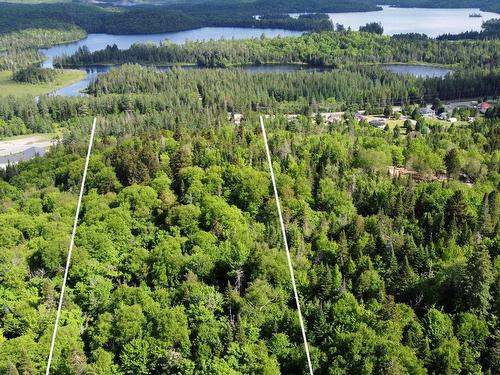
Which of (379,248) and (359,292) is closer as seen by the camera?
(359,292)

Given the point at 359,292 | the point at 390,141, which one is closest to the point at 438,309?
the point at 359,292

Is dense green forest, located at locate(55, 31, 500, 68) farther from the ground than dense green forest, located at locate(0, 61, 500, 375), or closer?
farther from the ground

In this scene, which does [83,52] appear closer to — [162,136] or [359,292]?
[162,136]

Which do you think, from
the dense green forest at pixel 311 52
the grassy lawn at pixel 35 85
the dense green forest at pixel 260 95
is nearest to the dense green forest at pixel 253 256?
the dense green forest at pixel 260 95

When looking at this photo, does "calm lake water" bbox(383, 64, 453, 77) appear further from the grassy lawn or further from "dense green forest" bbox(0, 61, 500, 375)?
the grassy lawn

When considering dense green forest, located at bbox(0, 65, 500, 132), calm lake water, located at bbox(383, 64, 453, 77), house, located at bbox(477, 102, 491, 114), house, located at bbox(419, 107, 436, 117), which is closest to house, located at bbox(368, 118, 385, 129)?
dense green forest, located at bbox(0, 65, 500, 132)
